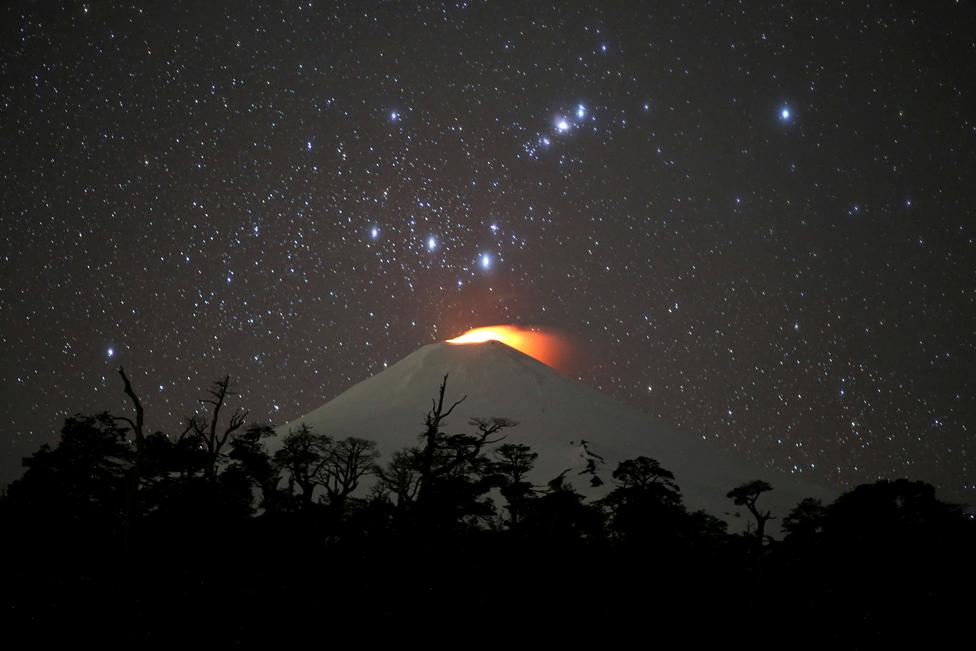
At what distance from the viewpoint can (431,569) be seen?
19.4 m

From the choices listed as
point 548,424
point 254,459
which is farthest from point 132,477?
point 548,424

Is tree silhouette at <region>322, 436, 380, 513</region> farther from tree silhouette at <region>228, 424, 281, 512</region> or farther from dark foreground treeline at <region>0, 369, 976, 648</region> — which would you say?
tree silhouette at <region>228, 424, 281, 512</region>

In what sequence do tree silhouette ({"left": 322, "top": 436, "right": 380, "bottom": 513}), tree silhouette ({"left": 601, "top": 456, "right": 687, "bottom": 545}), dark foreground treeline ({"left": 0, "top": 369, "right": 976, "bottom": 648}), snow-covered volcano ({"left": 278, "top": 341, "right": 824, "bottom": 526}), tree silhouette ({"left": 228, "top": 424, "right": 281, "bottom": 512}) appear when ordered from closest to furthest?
dark foreground treeline ({"left": 0, "top": 369, "right": 976, "bottom": 648}) < tree silhouette ({"left": 322, "top": 436, "right": 380, "bottom": 513}) < tree silhouette ({"left": 601, "top": 456, "right": 687, "bottom": 545}) < tree silhouette ({"left": 228, "top": 424, "right": 281, "bottom": 512}) < snow-covered volcano ({"left": 278, "top": 341, "right": 824, "bottom": 526})

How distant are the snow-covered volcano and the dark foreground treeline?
87699mm

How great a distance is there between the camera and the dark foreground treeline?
1368 cm

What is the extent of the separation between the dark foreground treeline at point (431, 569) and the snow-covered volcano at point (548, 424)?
8770cm

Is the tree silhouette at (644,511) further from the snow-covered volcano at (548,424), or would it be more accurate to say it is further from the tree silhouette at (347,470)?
the snow-covered volcano at (548,424)

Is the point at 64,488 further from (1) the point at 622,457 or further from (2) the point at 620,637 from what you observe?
(1) the point at 622,457

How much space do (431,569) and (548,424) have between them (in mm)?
144837

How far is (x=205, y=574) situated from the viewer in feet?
60.7

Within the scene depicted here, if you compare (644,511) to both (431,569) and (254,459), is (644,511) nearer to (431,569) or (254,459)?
(431,569)

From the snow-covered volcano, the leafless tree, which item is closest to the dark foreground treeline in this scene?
the leafless tree

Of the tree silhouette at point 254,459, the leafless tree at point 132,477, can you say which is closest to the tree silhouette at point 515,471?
the tree silhouette at point 254,459

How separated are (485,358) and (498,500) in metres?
83.7
